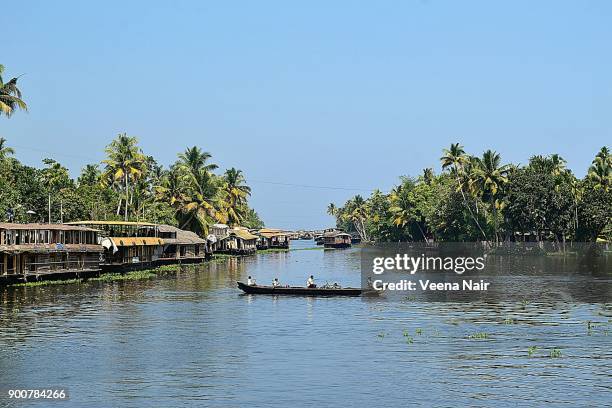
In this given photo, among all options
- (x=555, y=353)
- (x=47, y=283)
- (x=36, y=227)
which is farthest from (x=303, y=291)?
(x=555, y=353)

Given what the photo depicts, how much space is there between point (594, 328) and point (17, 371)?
32.4 metres

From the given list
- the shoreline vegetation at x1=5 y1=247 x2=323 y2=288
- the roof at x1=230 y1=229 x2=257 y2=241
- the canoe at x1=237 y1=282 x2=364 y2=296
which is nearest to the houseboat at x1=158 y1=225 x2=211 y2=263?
the shoreline vegetation at x1=5 y1=247 x2=323 y2=288

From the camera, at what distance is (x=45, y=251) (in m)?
73.8

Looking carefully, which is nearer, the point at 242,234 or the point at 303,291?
the point at 303,291

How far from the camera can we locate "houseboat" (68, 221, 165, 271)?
8956 centimetres

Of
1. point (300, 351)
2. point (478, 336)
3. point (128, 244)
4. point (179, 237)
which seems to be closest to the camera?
point (300, 351)

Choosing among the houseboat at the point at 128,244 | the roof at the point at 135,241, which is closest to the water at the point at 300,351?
the houseboat at the point at 128,244

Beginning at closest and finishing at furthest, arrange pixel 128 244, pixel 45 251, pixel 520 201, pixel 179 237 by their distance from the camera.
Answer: pixel 45 251, pixel 128 244, pixel 179 237, pixel 520 201

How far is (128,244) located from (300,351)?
52.0 m

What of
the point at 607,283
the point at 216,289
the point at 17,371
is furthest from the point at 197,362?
the point at 607,283

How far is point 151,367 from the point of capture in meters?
39.6

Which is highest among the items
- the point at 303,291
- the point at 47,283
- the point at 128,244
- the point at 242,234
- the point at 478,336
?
the point at 242,234

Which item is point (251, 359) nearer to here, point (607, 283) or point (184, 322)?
point (184, 322)

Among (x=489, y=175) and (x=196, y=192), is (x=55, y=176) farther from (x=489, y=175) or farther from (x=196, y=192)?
(x=489, y=175)
